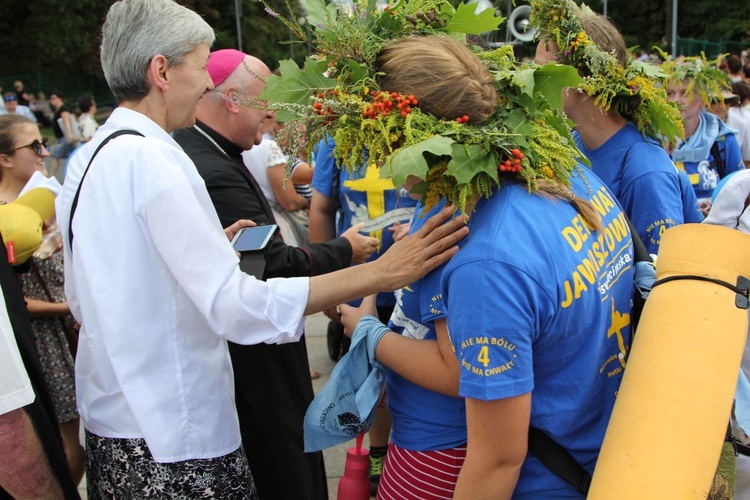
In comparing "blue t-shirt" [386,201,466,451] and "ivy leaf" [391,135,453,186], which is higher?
"ivy leaf" [391,135,453,186]

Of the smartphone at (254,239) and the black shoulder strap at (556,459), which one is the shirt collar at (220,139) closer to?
the smartphone at (254,239)


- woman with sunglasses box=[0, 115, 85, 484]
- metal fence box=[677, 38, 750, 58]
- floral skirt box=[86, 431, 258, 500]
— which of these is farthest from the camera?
metal fence box=[677, 38, 750, 58]

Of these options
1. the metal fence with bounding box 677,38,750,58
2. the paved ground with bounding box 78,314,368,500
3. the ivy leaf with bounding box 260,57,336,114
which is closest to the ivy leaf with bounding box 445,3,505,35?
the ivy leaf with bounding box 260,57,336,114

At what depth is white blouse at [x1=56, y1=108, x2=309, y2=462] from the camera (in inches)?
72.7

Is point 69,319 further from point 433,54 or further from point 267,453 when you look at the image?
point 433,54

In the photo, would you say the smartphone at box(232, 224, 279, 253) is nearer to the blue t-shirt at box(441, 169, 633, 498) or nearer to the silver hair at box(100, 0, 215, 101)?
the silver hair at box(100, 0, 215, 101)

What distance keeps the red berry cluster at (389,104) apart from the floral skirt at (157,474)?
1033 millimetres

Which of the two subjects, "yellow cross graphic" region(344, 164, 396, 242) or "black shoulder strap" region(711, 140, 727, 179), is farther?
"black shoulder strap" region(711, 140, 727, 179)

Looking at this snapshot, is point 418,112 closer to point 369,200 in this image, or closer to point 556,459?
point 556,459

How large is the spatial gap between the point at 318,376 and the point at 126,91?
375 centimetres

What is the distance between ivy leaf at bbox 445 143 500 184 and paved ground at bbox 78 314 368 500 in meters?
2.85

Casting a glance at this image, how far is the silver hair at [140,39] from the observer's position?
204cm

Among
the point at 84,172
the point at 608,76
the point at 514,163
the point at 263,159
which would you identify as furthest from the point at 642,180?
the point at 263,159

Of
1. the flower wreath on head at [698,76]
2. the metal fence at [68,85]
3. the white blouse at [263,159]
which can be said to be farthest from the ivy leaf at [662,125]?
the metal fence at [68,85]
